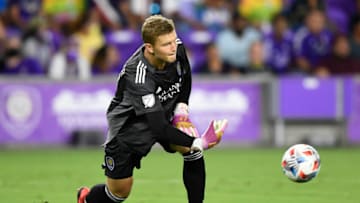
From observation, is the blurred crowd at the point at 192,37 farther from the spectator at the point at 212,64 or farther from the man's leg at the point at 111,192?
the man's leg at the point at 111,192

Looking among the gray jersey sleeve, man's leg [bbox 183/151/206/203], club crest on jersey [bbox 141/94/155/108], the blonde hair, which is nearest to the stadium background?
man's leg [bbox 183/151/206/203]

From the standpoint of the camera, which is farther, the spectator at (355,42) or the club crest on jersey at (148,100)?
the spectator at (355,42)

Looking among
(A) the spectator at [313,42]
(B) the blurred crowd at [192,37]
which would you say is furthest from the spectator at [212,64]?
(A) the spectator at [313,42]

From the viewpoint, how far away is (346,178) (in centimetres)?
1284

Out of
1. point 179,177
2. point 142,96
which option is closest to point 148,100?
point 142,96

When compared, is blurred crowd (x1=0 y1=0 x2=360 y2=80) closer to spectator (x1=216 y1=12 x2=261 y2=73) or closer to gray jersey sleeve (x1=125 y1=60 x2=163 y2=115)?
spectator (x1=216 y1=12 x2=261 y2=73)

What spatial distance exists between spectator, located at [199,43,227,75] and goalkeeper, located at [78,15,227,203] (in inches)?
394

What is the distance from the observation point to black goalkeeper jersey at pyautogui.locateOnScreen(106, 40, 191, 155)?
8.24 m

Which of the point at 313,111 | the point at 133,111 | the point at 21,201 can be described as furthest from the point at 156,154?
the point at 133,111

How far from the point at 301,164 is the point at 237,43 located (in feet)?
33.9

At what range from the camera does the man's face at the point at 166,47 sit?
8.11m

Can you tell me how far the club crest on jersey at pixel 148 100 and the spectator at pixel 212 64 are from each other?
34.3 feet

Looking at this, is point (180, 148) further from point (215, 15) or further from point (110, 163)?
point (215, 15)

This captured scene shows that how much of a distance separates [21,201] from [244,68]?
922 centimetres
